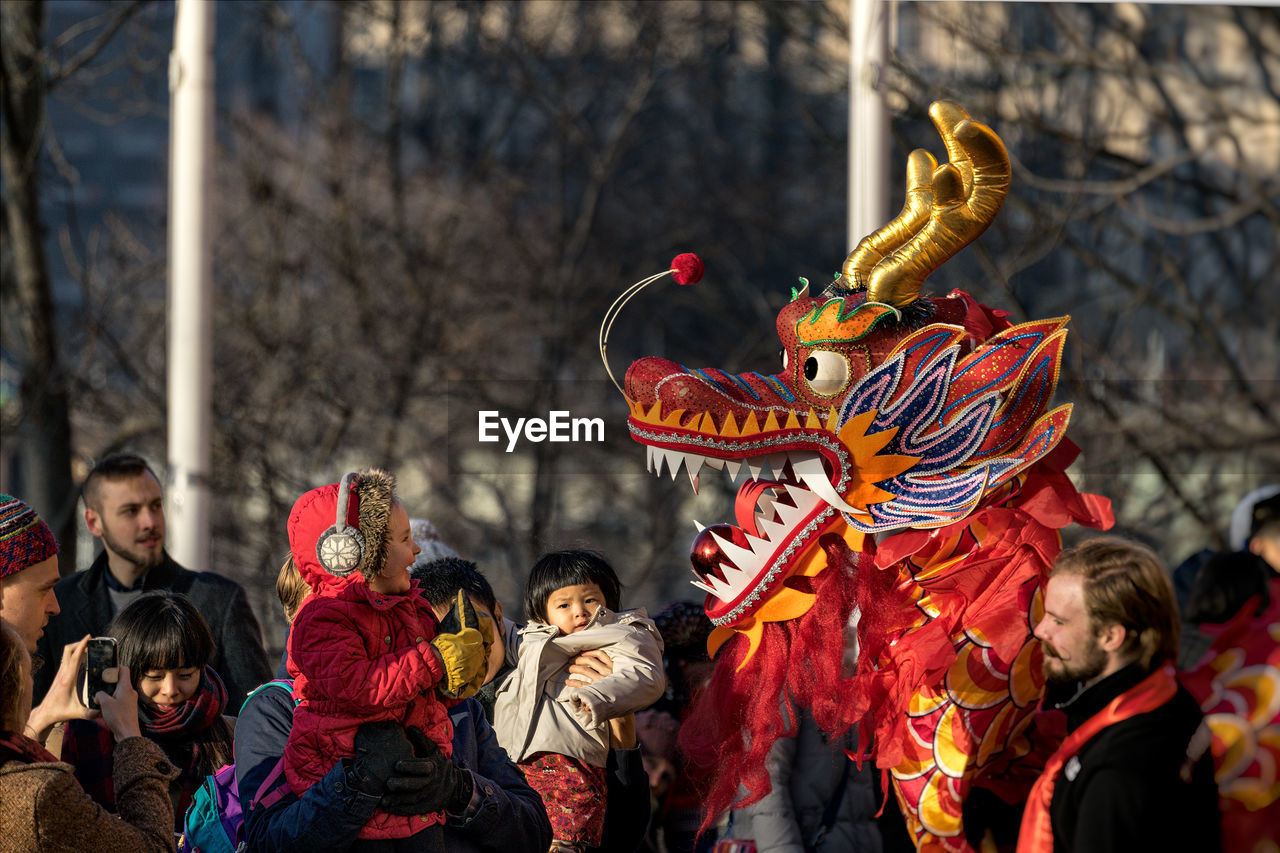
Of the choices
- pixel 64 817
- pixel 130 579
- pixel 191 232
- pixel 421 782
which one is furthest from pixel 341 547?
pixel 191 232

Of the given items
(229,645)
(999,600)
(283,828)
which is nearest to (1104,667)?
(999,600)

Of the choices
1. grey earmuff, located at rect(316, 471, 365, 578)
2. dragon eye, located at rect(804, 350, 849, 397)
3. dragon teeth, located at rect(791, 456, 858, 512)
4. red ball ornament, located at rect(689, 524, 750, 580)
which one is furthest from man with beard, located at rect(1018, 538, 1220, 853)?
grey earmuff, located at rect(316, 471, 365, 578)

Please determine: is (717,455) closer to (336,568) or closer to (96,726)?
(336,568)

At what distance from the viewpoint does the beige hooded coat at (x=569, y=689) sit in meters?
3.35

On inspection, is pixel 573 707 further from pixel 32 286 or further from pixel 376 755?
pixel 32 286

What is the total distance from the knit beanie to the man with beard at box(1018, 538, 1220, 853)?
211 centimetres

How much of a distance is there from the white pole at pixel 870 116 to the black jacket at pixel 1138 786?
3390mm

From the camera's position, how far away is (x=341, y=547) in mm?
2619

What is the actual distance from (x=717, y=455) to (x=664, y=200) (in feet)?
25.5

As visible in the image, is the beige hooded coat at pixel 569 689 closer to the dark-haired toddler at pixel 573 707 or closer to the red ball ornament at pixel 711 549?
the dark-haired toddler at pixel 573 707

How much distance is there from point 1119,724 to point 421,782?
1230 millimetres

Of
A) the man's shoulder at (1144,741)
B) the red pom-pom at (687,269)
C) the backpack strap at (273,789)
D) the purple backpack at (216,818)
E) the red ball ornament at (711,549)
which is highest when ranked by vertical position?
the red pom-pom at (687,269)

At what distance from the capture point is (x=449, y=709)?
3.04m

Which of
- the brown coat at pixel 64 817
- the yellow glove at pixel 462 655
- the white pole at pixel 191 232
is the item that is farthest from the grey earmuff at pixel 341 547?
the white pole at pixel 191 232
